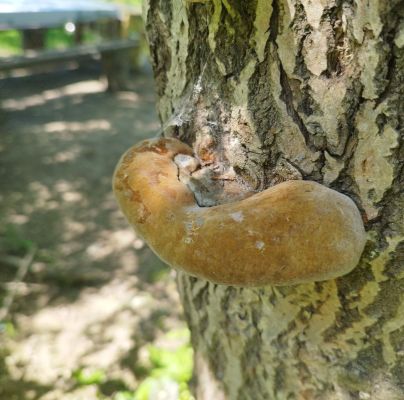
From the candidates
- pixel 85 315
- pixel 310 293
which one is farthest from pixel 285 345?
pixel 85 315

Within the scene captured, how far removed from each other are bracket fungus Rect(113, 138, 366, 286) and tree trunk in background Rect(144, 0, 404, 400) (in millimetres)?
86

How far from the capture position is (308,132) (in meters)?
0.90

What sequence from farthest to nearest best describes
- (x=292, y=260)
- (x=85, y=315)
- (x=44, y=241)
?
(x=44, y=241)
(x=85, y=315)
(x=292, y=260)

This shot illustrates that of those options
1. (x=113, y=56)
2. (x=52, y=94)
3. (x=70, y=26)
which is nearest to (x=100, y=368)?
(x=52, y=94)

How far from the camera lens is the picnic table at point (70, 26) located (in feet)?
20.8

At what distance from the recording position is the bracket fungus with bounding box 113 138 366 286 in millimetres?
789

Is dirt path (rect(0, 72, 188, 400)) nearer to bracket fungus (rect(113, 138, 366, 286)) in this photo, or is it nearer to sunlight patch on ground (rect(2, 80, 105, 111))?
sunlight patch on ground (rect(2, 80, 105, 111))

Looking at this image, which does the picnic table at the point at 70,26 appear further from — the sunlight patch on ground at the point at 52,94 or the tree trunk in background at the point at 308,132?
the tree trunk in background at the point at 308,132

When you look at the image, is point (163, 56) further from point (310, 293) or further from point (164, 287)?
point (164, 287)

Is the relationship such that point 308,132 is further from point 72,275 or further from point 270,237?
point 72,275

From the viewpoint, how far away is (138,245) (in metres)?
4.06

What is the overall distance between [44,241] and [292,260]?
3.56 m

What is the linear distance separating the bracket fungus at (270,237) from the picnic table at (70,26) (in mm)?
5565

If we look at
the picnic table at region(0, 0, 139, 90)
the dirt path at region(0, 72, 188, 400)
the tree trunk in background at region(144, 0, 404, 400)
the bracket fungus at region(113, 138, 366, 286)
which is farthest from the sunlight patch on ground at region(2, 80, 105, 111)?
the bracket fungus at region(113, 138, 366, 286)
